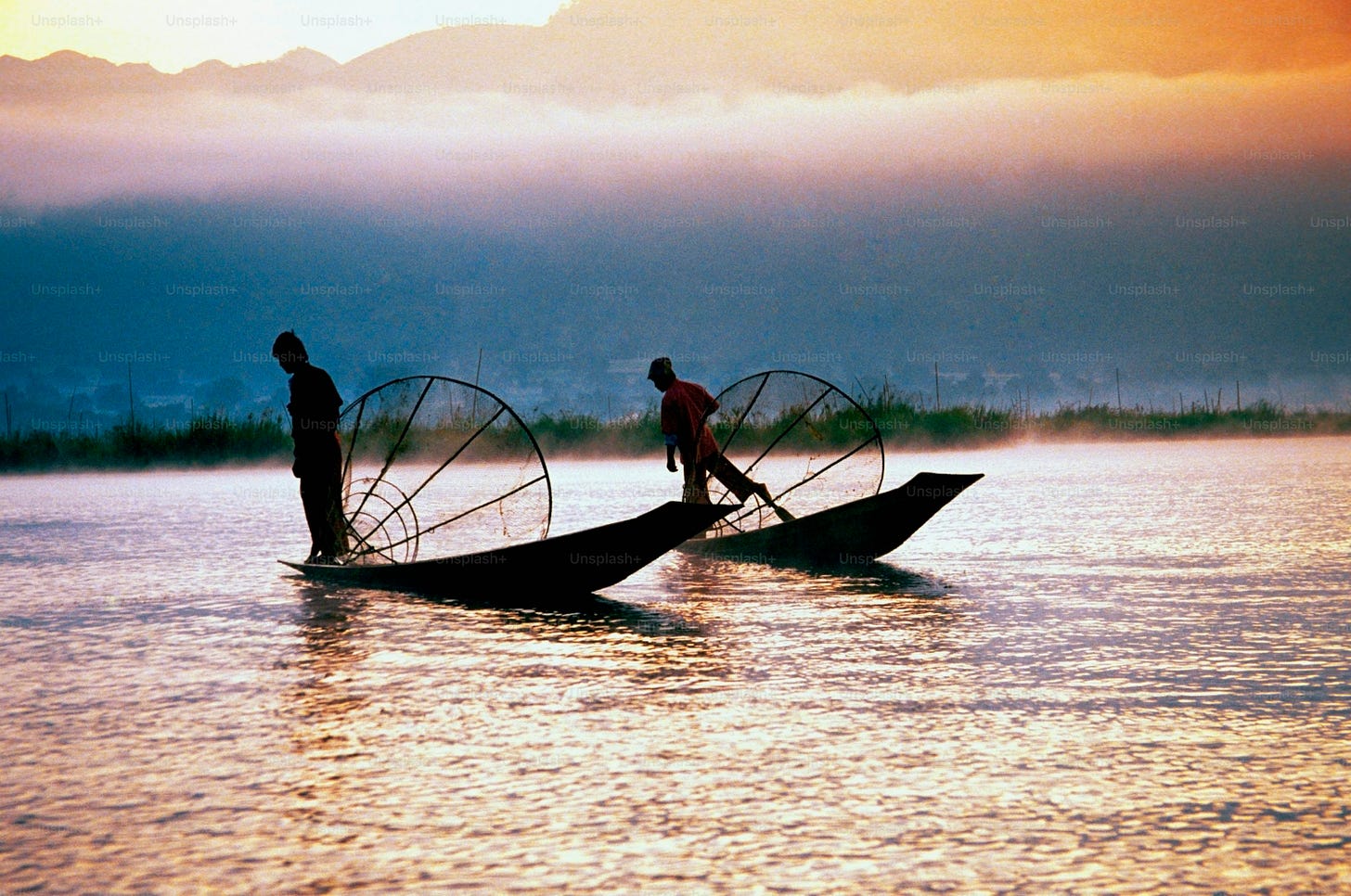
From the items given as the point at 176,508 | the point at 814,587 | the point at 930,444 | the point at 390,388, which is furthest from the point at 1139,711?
the point at 930,444

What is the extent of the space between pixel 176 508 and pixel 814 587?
1352cm

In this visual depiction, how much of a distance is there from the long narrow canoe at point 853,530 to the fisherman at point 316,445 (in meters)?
3.47

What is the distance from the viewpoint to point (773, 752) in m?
5.89

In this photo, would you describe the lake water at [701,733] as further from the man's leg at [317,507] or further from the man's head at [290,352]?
the man's head at [290,352]

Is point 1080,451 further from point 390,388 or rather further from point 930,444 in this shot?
point 390,388

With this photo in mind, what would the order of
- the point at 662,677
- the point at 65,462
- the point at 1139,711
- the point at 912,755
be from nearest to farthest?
the point at 912,755, the point at 1139,711, the point at 662,677, the point at 65,462

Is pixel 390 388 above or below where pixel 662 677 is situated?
above

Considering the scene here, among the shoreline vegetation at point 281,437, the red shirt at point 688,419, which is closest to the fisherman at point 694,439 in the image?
the red shirt at point 688,419

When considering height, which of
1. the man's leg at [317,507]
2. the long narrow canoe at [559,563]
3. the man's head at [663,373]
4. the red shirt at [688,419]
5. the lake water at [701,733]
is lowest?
the lake water at [701,733]

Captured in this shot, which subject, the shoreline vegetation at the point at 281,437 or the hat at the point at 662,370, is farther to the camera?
the shoreline vegetation at the point at 281,437

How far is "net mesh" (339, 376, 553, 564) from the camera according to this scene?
12539 mm

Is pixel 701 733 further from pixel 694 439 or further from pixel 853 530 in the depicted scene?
pixel 694 439

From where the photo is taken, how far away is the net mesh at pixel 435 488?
12539 mm

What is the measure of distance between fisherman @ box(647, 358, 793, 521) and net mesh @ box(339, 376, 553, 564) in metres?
1.30
